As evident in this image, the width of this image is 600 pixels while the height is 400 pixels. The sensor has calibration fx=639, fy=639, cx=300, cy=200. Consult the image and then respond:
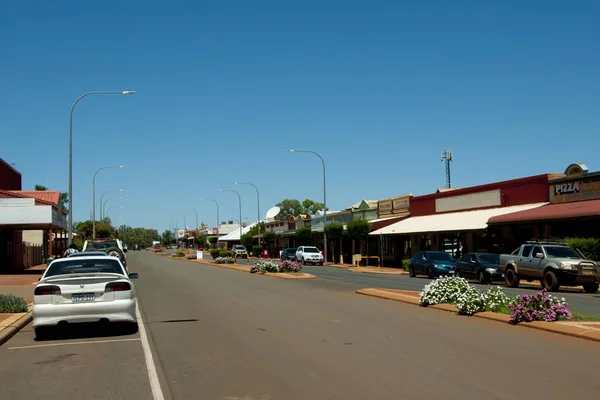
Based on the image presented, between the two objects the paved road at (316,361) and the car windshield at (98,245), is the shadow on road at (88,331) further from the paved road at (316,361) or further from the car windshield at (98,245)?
the car windshield at (98,245)

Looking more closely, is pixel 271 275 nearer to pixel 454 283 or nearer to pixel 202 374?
pixel 454 283

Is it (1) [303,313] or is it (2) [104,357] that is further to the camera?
(1) [303,313]

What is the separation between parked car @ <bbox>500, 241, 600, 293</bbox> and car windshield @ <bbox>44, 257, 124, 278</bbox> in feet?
50.7

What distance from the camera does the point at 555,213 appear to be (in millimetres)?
31344

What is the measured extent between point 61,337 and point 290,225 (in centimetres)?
7343

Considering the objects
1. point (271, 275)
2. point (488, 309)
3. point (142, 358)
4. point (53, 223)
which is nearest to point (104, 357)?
point (142, 358)

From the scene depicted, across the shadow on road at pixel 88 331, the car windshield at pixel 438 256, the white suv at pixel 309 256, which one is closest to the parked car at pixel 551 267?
the car windshield at pixel 438 256

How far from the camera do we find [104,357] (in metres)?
10.2

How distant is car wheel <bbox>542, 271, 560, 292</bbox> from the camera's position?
2365 centimetres

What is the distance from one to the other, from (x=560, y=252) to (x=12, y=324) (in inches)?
771

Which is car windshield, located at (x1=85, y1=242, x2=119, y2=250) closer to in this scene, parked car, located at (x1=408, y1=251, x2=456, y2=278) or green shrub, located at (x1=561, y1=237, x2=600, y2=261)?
parked car, located at (x1=408, y1=251, x2=456, y2=278)

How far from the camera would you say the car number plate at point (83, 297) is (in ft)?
38.5

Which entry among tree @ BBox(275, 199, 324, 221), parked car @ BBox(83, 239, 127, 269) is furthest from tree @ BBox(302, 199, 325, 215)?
parked car @ BBox(83, 239, 127, 269)

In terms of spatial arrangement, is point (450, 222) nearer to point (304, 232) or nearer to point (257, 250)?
point (304, 232)
